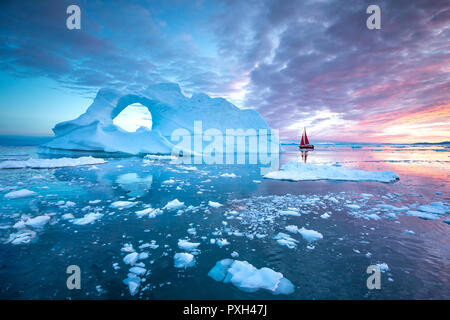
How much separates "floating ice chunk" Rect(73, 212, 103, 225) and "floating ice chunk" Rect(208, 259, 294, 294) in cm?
303

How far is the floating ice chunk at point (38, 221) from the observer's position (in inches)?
141

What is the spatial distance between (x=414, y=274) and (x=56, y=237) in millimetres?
5266

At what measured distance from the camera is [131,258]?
8.44 ft

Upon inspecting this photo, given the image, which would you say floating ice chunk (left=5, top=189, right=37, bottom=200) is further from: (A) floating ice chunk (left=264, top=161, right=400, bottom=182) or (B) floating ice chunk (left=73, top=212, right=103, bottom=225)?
(A) floating ice chunk (left=264, top=161, right=400, bottom=182)

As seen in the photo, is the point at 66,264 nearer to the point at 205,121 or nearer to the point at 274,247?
the point at 274,247

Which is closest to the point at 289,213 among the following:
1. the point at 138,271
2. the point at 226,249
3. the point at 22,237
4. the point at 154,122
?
the point at 226,249

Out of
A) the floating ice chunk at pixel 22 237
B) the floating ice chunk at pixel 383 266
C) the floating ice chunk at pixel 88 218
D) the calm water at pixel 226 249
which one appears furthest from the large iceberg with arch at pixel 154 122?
the floating ice chunk at pixel 383 266

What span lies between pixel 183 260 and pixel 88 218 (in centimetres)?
A: 269

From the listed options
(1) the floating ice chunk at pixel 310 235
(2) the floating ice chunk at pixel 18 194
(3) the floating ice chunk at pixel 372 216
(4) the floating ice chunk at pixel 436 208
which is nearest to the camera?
(1) the floating ice chunk at pixel 310 235

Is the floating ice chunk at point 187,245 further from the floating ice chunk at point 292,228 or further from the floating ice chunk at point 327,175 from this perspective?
the floating ice chunk at point 327,175

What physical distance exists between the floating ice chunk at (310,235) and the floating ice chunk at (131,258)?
2727mm

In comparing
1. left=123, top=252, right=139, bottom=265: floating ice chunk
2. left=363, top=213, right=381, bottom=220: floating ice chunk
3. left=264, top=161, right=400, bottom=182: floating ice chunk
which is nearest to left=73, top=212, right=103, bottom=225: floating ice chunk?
left=123, top=252, right=139, bottom=265: floating ice chunk

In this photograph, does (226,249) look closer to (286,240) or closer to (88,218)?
(286,240)

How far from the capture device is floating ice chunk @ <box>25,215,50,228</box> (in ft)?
11.8
